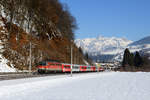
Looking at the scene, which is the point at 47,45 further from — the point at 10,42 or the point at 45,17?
the point at 10,42

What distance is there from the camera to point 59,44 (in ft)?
257

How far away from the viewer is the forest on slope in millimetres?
51669

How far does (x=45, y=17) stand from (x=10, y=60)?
29.9 m

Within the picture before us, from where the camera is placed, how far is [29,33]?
6394 cm

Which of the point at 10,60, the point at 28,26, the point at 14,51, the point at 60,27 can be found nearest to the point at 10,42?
the point at 14,51

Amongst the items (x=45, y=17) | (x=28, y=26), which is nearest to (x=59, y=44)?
(x=45, y=17)

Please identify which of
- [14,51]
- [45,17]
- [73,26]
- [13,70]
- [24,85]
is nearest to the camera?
[24,85]

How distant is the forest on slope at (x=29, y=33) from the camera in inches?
2034

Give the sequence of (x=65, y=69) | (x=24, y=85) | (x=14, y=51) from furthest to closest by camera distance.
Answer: (x=65, y=69)
(x=14, y=51)
(x=24, y=85)

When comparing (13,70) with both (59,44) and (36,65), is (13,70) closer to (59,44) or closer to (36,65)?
(36,65)

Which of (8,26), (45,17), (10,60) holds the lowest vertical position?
(10,60)

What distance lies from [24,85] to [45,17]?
55391mm

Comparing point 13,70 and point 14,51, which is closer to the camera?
point 13,70

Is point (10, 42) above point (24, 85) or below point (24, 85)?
above
